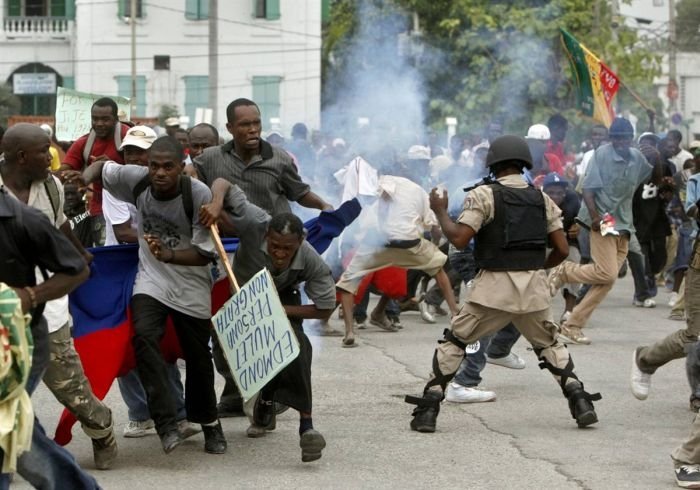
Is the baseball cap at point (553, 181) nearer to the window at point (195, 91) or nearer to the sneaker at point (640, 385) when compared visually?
the sneaker at point (640, 385)

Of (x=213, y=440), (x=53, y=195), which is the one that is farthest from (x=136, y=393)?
(x=53, y=195)

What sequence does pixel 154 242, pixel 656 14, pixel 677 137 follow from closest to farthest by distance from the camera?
pixel 154 242, pixel 677 137, pixel 656 14

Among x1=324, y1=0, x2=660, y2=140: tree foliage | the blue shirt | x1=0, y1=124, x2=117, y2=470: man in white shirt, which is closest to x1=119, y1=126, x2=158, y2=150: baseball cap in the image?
x1=0, y1=124, x2=117, y2=470: man in white shirt

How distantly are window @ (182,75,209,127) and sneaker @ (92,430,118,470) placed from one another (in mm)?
41484

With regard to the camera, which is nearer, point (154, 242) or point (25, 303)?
point (25, 303)

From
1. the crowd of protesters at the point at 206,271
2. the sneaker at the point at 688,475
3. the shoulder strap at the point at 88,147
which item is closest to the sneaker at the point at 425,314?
the crowd of protesters at the point at 206,271

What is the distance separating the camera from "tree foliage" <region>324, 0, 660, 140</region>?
23.0 meters

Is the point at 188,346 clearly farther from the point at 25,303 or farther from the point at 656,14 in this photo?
the point at 656,14

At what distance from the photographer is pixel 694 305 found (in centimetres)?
857

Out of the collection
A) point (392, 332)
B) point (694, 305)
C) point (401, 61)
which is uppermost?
point (401, 61)

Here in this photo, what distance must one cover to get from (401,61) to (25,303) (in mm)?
15749

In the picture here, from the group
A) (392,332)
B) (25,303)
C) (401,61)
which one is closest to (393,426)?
(25,303)

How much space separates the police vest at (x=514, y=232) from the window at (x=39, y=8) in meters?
44.9

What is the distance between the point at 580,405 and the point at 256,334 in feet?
6.82
